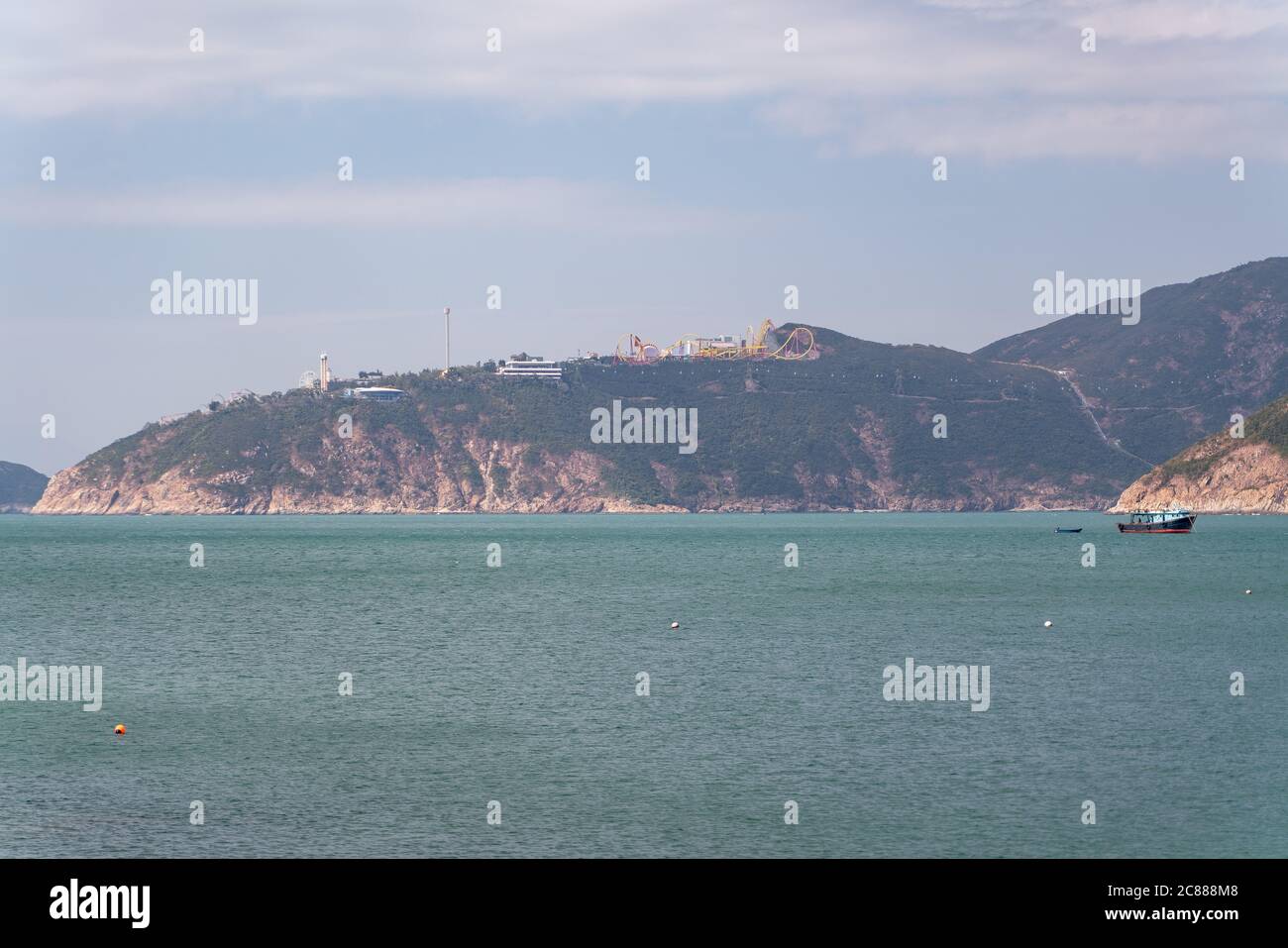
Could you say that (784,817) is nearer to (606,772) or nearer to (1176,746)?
(606,772)

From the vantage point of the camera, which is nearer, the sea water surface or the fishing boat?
the sea water surface

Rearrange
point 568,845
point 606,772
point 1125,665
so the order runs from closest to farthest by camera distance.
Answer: point 568,845 < point 606,772 < point 1125,665

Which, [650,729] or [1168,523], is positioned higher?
[1168,523]

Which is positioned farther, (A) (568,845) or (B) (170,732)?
(B) (170,732)

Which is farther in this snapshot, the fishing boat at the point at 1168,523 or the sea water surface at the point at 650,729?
the fishing boat at the point at 1168,523

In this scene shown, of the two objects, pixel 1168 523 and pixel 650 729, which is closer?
pixel 650 729
